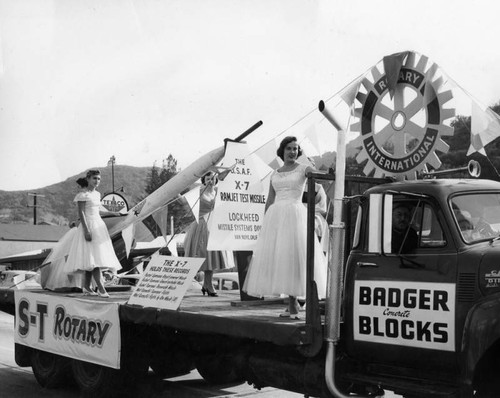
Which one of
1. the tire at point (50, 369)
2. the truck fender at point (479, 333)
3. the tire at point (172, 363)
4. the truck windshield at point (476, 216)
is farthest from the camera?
the tire at point (50, 369)

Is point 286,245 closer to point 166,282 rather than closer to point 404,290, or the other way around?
point 166,282

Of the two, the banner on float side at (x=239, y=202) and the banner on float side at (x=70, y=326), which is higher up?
the banner on float side at (x=239, y=202)

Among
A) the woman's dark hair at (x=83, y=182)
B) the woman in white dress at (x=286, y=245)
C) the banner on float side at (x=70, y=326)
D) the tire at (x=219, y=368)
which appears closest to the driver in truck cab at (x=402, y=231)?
the woman in white dress at (x=286, y=245)

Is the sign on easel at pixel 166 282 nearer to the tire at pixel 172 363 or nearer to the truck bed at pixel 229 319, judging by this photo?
the truck bed at pixel 229 319

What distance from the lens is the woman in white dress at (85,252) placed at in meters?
9.19

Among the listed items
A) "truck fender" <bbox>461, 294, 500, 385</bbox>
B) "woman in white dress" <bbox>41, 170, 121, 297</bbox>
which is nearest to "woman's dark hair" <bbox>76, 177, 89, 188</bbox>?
"woman in white dress" <bbox>41, 170, 121, 297</bbox>

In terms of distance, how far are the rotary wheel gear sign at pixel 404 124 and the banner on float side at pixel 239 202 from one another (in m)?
1.58

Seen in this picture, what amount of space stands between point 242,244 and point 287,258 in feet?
6.71

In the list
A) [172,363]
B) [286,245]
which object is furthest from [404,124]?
[172,363]

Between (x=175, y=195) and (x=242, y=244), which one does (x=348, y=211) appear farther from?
(x=175, y=195)

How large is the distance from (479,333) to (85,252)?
5.90 metres

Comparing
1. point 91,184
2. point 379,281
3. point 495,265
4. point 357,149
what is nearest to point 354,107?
point 357,149

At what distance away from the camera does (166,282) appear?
680cm

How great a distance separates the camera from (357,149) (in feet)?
24.9
